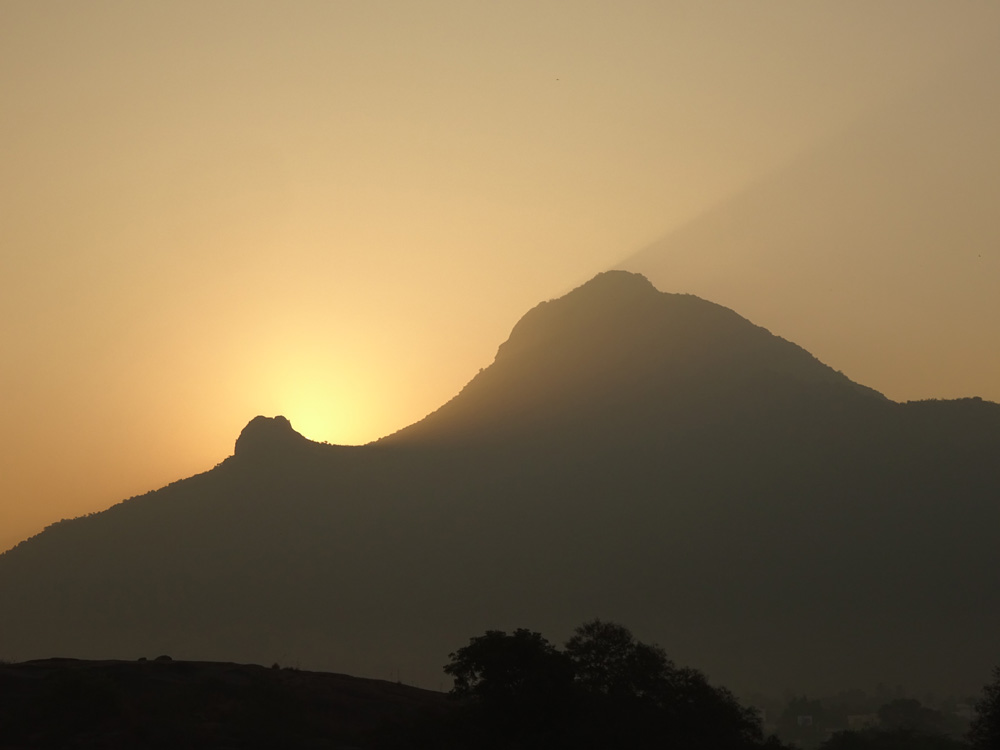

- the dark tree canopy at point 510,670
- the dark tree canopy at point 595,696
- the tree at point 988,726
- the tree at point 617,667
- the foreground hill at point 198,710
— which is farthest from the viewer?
the foreground hill at point 198,710

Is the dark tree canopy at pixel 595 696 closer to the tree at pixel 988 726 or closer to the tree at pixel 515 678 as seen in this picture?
the tree at pixel 515 678

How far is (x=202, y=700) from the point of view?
53312 millimetres

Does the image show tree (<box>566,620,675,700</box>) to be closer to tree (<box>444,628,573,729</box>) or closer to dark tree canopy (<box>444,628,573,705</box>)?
tree (<box>444,628,573,729</box>)

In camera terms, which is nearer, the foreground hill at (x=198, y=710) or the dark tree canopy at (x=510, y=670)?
the dark tree canopy at (x=510, y=670)

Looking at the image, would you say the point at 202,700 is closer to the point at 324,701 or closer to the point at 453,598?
the point at 324,701

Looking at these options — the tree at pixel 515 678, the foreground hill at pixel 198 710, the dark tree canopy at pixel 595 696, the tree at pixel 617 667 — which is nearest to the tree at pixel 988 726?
the dark tree canopy at pixel 595 696

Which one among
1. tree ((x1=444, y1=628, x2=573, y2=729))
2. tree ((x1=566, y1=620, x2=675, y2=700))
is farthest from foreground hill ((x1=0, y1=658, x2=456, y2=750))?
tree ((x1=566, y1=620, x2=675, y2=700))

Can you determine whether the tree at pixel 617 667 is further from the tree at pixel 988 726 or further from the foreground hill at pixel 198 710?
the tree at pixel 988 726

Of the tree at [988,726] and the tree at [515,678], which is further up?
the tree at [515,678]

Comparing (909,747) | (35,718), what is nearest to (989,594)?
(909,747)

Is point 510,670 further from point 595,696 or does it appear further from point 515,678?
point 595,696

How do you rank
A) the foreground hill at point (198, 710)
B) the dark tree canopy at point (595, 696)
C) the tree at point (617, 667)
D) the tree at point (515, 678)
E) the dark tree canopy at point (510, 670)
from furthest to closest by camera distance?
1. the foreground hill at point (198, 710)
2. the tree at point (617, 667)
3. the dark tree canopy at point (510, 670)
4. the tree at point (515, 678)
5. the dark tree canopy at point (595, 696)

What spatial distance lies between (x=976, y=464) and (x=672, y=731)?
17458 centimetres

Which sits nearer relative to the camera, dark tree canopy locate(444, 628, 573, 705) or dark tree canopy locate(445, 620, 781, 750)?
dark tree canopy locate(445, 620, 781, 750)
